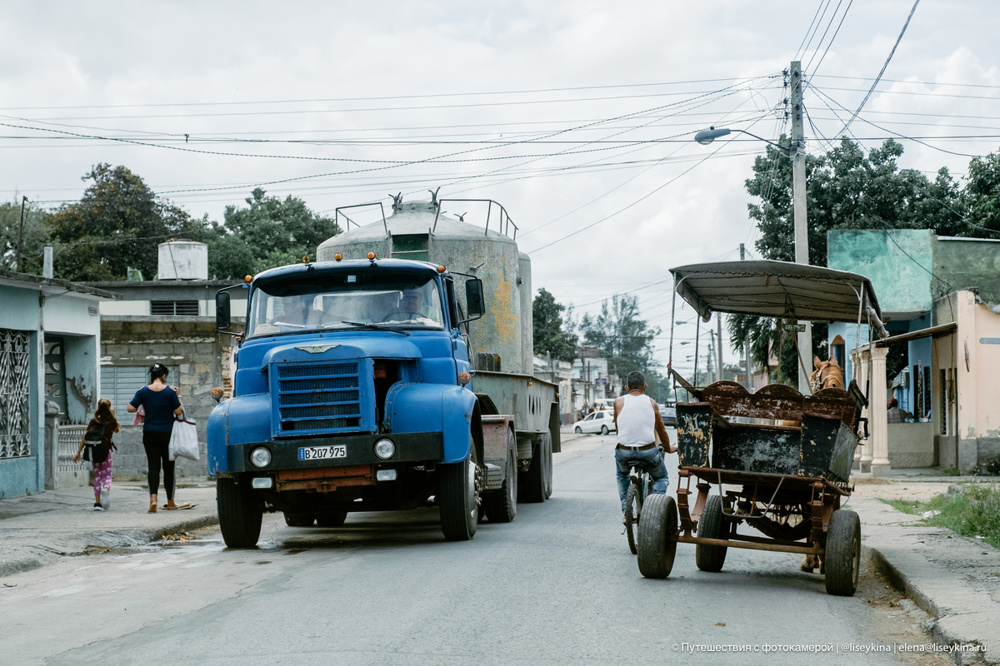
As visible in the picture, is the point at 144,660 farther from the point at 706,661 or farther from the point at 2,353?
the point at 2,353

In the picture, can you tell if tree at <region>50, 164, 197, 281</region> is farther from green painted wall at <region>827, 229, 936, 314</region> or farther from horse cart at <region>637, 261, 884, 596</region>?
horse cart at <region>637, 261, 884, 596</region>

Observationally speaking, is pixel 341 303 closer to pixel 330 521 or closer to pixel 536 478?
pixel 330 521

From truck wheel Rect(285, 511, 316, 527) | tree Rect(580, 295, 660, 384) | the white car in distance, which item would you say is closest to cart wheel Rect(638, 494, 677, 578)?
truck wheel Rect(285, 511, 316, 527)

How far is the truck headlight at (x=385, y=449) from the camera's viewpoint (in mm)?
10438

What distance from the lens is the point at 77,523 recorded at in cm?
1331

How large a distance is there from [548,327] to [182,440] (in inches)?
2283

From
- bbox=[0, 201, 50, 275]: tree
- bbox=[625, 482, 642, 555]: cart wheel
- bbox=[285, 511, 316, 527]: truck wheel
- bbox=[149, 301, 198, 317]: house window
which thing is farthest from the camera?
bbox=[0, 201, 50, 275]: tree

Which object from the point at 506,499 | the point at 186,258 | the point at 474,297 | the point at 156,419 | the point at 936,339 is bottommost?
the point at 506,499

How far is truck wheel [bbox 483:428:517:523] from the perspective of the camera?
13.6m

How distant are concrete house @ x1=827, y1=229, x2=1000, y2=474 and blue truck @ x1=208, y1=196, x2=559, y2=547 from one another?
12.9m

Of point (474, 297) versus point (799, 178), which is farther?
point (799, 178)

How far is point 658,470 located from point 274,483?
370 cm

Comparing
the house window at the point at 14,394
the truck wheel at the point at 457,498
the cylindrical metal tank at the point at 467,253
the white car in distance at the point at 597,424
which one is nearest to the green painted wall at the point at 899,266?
the cylindrical metal tank at the point at 467,253

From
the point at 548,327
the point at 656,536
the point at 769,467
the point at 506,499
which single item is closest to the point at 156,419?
the point at 506,499
